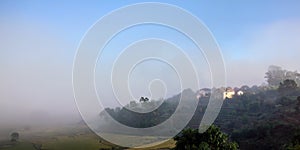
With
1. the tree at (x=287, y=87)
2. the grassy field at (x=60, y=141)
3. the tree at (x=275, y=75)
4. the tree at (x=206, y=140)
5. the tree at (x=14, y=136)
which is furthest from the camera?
the tree at (x=275, y=75)

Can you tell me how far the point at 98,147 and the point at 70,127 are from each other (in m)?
4.05

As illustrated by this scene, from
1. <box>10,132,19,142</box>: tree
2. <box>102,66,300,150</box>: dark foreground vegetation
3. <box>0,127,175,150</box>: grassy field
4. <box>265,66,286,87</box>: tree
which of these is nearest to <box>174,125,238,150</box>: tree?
<box>102,66,300,150</box>: dark foreground vegetation

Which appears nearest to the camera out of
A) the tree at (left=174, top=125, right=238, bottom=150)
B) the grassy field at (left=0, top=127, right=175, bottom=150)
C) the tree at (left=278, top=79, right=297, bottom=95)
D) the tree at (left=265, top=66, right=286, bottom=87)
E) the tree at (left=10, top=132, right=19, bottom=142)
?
the tree at (left=174, top=125, right=238, bottom=150)

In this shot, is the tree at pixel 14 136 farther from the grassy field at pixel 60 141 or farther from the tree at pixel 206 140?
Answer: the tree at pixel 206 140

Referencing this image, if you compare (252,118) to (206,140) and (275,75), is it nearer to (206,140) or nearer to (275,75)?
(206,140)

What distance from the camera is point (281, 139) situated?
25.6 m

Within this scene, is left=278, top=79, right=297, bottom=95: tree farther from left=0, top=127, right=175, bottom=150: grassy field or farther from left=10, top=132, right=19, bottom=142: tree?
left=10, top=132, right=19, bottom=142: tree

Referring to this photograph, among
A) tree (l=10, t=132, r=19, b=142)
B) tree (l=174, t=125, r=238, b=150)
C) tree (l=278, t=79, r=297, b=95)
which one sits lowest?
tree (l=174, t=125, r=238, b=150)

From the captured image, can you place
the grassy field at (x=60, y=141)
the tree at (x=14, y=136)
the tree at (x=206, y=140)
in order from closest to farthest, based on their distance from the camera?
the tree at (x=206, y=140) < the grassy field at (x=60, y=141) < the tree at (x=14, y=136)

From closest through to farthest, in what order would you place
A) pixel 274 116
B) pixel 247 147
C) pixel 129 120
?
pixel 247 147 < pixel 129 120 < pixel 274 116

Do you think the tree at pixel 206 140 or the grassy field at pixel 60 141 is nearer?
the tree at pixel 206 140

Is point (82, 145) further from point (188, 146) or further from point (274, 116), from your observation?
point (274, 116)

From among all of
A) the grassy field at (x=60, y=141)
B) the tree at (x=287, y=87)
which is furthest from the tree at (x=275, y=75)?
the grassy field at (x=60, y=141)

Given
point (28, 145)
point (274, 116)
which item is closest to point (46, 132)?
point (28, 145)
